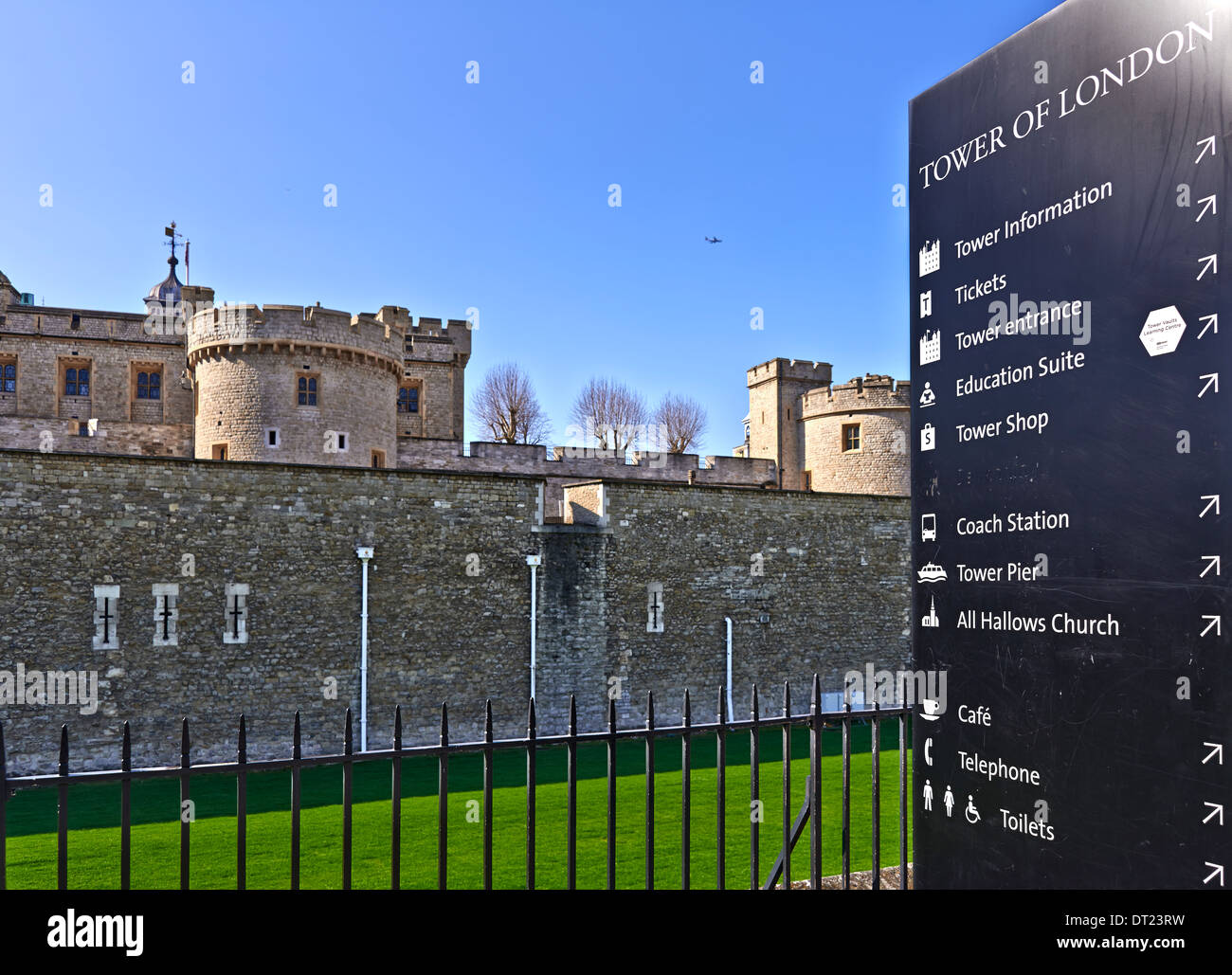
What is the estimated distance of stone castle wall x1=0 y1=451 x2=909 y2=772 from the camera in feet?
45.2

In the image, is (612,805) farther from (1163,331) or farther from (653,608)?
(653,608)

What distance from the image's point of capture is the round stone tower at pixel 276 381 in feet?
73.7

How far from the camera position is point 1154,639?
2.88 m

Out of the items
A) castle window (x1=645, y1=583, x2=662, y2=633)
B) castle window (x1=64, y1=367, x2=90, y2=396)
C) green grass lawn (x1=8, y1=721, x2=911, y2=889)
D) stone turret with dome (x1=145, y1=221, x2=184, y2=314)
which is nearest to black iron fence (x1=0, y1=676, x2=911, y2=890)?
green grass lawn (x1=8, y1=721, x2=911, y2=889)

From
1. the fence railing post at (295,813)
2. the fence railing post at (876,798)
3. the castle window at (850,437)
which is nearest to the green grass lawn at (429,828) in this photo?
the fence railing post at (876,798)

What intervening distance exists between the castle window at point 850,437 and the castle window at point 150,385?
81.1 feet

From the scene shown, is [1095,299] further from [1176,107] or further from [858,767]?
[858,767]

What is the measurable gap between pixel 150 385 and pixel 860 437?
83.7 feet

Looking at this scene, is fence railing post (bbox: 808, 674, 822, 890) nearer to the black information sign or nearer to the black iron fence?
the black iron fence

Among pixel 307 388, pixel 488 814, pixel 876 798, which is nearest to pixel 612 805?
pixel 488 814

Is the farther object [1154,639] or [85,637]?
[85,637]

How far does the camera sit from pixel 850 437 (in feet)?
113
